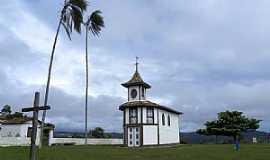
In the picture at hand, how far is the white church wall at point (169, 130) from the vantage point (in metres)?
39.5

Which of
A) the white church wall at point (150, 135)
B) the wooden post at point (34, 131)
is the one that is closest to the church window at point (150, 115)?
the white church wall at point (150, 135)

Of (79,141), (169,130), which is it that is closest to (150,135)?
(169,130)

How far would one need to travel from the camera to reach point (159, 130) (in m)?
38.7

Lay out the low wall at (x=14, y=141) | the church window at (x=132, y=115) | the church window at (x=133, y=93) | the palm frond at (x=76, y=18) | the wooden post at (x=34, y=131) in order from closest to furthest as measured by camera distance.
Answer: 1. the wooden post at (x=34, y=131)
2. the palm frond at (x=76, y=18)
3. the low wall at (x=14, y=141)
4. the church window at (x=132, y=115)
5. the church window at (x=133, y=93)

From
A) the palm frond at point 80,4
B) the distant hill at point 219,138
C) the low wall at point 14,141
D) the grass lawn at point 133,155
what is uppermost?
the palm frond at point 80,4

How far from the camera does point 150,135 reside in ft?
123

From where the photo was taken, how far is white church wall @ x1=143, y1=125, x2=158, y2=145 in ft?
122

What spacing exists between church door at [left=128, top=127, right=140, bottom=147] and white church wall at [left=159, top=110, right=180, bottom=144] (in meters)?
3.06

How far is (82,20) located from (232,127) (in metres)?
32.4

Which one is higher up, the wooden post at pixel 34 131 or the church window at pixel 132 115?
the church window at pixel 132 115

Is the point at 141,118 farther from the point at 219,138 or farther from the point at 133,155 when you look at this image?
the point at 219,138

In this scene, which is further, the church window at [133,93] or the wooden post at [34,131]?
the church window at [133,93]

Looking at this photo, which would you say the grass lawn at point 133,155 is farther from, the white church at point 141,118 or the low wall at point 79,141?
the low wall at point 79,141

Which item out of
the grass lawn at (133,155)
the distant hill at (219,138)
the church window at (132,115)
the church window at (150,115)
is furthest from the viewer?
the distant hill at (219,138)
